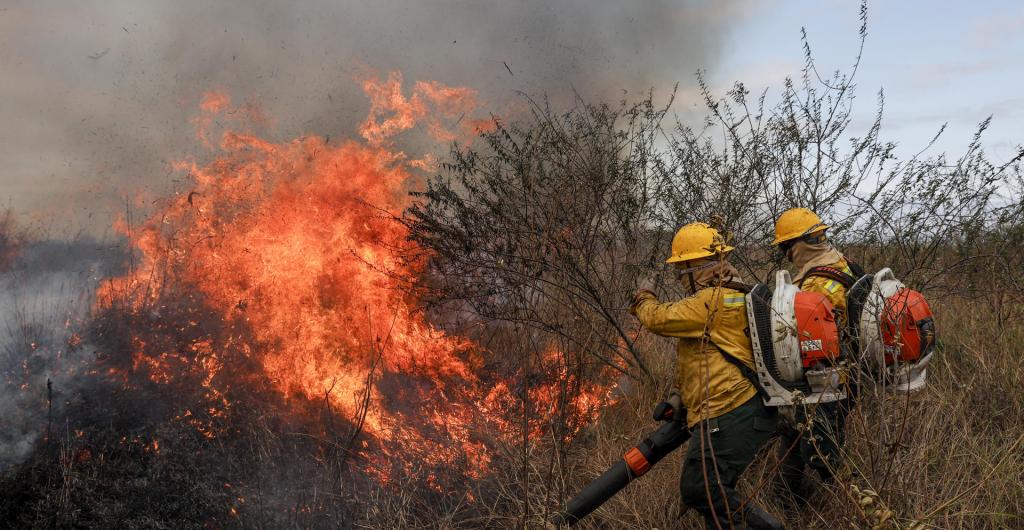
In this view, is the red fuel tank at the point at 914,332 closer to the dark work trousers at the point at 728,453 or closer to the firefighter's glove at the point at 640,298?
the dark work trousers at the point at 728,453

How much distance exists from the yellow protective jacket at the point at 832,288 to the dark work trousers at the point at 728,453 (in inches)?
34.3

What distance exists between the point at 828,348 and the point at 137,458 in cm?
579

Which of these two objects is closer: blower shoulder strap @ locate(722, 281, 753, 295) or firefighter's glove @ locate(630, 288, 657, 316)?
blower shoulder strap @ locate(722, 281, 753, 295)

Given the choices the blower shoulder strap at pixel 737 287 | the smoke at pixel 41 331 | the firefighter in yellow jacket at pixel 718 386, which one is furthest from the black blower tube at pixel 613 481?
the smoke at pixel 41 331

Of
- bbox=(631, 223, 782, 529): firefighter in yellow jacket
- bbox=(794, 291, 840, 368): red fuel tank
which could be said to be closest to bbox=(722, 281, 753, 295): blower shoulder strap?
bbox=(631, 223, 782, 529): firefighter in yellow jacket

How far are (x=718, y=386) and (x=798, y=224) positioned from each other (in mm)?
1503

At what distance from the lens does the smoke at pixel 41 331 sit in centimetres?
548

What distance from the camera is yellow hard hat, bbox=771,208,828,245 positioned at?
3953 millimetres

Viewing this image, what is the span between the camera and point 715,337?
3.28 m

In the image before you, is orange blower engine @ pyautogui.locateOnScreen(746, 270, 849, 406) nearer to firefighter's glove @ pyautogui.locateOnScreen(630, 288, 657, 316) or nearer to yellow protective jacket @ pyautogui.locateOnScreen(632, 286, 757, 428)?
yellow protective jacket @ pyautogui.locateOnScreen(632, 286, 757, 428)

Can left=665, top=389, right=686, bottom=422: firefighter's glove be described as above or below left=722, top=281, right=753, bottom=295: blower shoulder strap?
below

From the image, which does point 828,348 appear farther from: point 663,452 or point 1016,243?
point 1016,243

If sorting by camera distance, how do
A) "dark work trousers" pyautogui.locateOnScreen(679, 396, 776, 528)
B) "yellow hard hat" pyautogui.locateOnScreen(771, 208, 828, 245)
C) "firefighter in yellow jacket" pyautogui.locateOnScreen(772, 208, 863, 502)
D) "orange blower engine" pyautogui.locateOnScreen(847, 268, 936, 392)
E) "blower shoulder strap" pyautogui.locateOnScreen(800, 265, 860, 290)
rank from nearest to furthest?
"orange blower engine" pyautogui.locateOnScreen(847, 268, 936, 392), "dark work trousers" pyautogui.locateOnScreen(679, 396, 776, 528), "firefighter in yellow jacket" pyautogui.locateOnScreen(772, 208, 863, 502), "blower shoulder strap" pyautogui.locateOnScreen(800, 265, 860, 290), "yellow hard hat" pyautogui.locateOnScreen(771, 208, 828, 245)

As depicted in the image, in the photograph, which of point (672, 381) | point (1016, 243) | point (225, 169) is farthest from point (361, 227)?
point (1016, 243)
